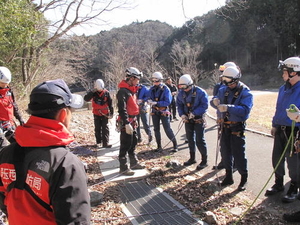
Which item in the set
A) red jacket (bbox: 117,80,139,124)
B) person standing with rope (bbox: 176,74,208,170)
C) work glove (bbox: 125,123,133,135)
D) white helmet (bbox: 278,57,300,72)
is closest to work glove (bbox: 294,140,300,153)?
white helmet (bbox: 278,57,300,72)

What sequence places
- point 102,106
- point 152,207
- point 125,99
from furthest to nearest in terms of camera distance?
point 102,106 < point 125,99 < point 152,207

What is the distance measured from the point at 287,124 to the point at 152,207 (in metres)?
2.56

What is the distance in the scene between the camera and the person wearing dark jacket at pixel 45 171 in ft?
5.19

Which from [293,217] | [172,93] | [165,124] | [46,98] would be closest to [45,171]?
[46,98]

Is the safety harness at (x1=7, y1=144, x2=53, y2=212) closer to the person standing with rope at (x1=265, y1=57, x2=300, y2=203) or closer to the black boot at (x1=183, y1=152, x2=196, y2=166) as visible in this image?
the person standing with rope at (x1=265, y1=57, x2=300, y2=203)

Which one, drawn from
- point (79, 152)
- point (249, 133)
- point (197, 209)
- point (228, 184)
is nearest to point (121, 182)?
point (197, 209)

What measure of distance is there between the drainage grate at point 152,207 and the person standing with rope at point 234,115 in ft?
4.46

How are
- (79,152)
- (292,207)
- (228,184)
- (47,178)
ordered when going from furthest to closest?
(79,152) → (228,184) → (292,207) → (47,178)

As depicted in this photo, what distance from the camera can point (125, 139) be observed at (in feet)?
17.7

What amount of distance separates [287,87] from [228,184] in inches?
82.3

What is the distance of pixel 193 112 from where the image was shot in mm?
5863

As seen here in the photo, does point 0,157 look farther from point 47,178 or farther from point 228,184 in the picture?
point 228,184

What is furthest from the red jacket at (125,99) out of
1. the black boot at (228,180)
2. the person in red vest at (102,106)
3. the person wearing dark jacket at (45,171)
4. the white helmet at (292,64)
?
the person wearing dark jacket at (45,171)

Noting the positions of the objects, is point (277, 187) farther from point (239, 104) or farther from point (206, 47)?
point (206, 47)
